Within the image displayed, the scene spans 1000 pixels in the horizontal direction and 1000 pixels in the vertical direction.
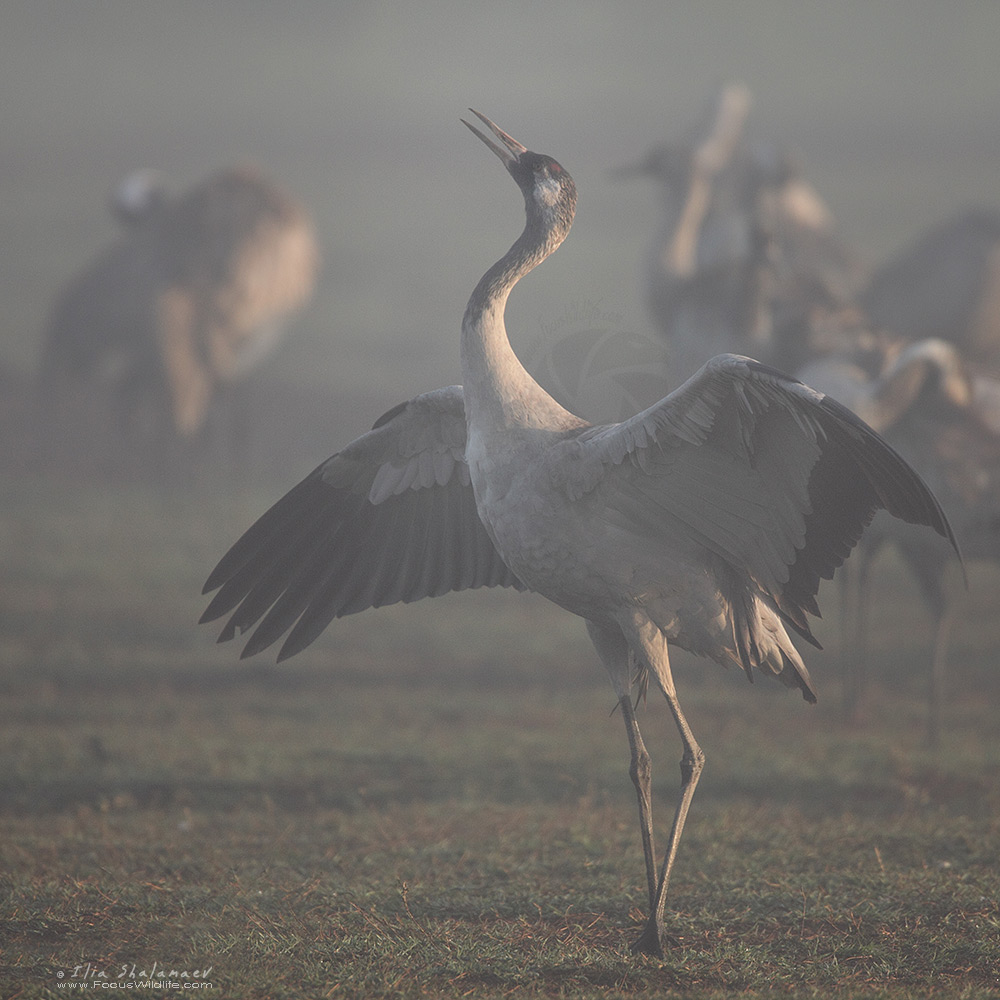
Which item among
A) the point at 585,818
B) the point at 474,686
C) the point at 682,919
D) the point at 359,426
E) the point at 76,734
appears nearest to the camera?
the point at 682,919

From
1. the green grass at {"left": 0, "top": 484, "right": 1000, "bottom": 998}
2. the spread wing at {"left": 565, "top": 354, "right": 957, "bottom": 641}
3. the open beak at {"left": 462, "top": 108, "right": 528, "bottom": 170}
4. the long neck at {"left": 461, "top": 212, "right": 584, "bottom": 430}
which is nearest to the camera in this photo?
the spread wing at {"left": 565, "top": 354, "right": 957, "bottom": 641}

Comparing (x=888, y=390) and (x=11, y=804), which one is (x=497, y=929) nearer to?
(x=11, y=804)

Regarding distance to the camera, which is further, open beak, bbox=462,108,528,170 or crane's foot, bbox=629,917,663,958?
open beak, bbox=462,108,528,170

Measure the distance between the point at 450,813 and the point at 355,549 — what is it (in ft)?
4.71

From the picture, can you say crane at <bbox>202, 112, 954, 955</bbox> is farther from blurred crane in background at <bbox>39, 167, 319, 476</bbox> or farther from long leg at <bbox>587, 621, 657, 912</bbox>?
blurred crane in background at <bbox>39, 167, 319, 476</bbox>

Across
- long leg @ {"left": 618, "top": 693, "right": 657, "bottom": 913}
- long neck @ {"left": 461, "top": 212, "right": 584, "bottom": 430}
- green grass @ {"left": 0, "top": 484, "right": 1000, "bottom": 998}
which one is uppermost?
long neck @ {"left": 461, "top": 212, "right": 584, "bottom": 430}

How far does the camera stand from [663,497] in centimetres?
337

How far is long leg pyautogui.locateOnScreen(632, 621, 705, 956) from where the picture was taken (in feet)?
11.0

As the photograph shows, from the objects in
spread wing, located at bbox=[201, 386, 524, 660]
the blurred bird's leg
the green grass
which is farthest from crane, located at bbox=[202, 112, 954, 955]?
the blurred bird's leg

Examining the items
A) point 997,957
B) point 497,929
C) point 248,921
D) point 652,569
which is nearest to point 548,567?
point 652,569

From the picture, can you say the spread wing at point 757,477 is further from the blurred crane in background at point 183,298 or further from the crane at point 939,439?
the blurred crane in background at point 183,298

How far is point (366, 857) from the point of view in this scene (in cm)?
441

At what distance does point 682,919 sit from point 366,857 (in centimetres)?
125

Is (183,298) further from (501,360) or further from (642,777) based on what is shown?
(642,777)
